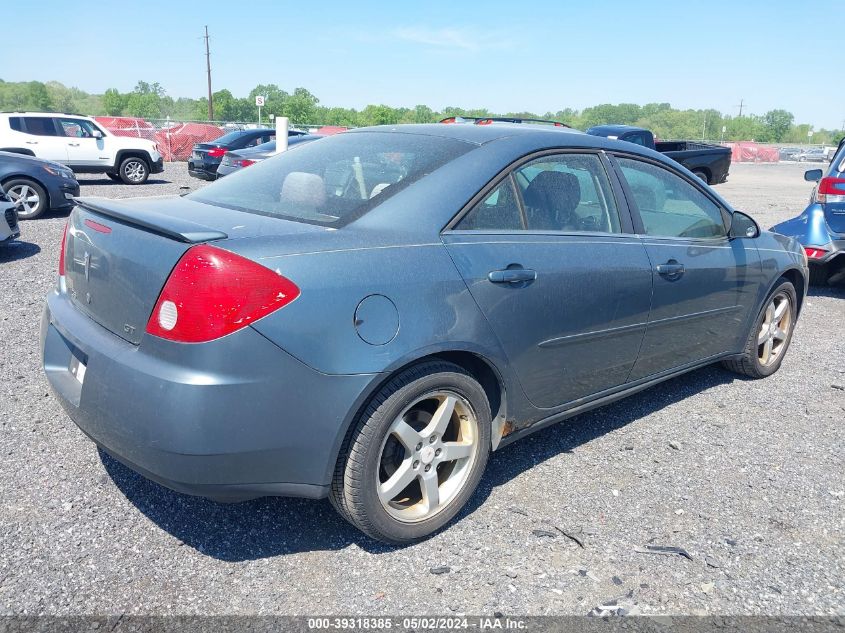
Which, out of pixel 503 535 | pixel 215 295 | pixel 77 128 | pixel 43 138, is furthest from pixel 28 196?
pixel 503 535

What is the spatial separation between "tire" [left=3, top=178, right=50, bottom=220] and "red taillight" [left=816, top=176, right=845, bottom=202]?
10.5 metres

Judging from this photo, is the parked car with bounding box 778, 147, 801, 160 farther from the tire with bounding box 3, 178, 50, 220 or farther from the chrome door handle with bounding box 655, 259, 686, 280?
the chrome door handle with bounding box 655, 259, 686, 280

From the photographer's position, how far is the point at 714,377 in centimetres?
491

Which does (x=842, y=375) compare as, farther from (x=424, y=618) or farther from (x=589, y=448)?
(x=424, y=618)

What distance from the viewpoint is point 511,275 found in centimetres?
286

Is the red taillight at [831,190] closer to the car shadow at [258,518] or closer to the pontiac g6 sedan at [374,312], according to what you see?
the pontiac g6 sedan at [374,312]

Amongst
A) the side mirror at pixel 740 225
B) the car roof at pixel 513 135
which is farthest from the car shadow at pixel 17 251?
the side mirror at pixel 740 225

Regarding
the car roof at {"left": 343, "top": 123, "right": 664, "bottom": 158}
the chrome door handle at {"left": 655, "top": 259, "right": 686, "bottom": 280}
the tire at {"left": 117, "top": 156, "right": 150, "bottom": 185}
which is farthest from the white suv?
the chrome door handle at {"left": 655, "top": 259, "right": 686, "bottom": 280}

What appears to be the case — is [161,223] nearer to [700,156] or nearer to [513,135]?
[513,135]

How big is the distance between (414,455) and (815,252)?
6051mm

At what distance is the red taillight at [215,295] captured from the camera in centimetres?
220

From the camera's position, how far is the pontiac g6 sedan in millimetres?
2238

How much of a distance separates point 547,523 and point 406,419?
0.78 m

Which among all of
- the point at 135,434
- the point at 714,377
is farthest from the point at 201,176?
the point at 135,434
